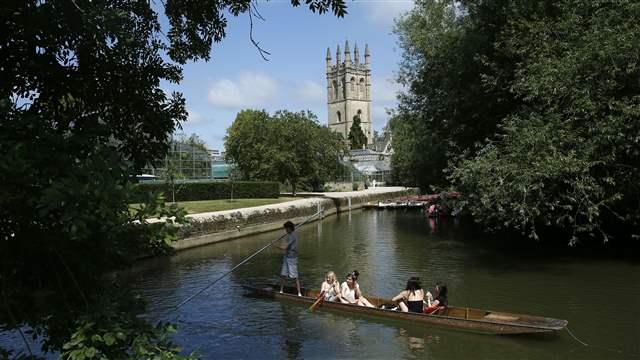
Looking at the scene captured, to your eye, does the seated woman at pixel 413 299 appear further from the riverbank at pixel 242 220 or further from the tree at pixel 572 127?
the riverbank at pixel 242 220

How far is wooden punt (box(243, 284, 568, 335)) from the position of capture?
40.1 feet

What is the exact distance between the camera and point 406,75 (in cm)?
2925

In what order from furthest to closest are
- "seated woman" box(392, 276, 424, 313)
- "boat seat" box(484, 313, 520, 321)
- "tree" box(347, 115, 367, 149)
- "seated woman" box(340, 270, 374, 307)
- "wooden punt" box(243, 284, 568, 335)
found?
"tree" box(347, 115, 367, 149), "seated woman" box(340, 270, 374, 307), "seated woman" box(392, 276, 424, 313), "boat seat" box(484, 313, 520, 321), "wooden punt" box(243, 284, 568, 335)

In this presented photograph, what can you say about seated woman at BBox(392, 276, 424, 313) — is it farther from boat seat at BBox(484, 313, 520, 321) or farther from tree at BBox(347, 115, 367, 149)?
tree at BBox(347, 115, 367, 149)

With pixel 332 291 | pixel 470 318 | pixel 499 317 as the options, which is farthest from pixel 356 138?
pixel 499 317

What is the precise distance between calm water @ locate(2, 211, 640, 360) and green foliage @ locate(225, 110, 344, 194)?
25.8 m

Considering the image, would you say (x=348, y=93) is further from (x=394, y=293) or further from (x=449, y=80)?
(x=394, y=293)

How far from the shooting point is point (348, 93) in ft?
469

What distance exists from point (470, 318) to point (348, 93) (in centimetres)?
13209

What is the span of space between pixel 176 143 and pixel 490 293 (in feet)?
131

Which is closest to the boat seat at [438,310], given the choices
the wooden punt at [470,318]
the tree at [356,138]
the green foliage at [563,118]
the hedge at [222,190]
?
the wooden punt at [470,318]

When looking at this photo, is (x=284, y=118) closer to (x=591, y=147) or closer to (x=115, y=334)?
(x=591, y=147)

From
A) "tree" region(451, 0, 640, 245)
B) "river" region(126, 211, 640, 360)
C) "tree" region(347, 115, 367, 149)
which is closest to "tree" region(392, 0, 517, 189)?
"tree" region(451, 0, 640, 245)

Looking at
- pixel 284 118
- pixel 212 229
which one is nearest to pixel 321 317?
pixel 212 229
